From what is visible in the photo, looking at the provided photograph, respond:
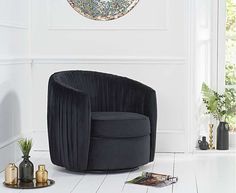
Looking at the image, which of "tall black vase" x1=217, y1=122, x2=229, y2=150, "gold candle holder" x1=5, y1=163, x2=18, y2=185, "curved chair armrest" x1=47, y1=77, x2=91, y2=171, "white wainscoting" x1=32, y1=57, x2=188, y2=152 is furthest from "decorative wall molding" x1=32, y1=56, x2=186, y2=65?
"gold candle holder" x1=5, y1=163, x2=18, y2=185

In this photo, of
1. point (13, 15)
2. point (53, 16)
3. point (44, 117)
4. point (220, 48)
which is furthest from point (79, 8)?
point (220, 48)

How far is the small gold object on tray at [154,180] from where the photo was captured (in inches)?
163

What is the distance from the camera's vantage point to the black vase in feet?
13.4

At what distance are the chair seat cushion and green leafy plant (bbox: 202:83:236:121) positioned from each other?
114 cm

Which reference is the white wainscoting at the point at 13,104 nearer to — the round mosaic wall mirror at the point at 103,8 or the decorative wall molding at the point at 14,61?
the decorative wall molding at the point at 14,61

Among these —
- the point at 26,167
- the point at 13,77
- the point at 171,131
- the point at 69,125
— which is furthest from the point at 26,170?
the point at 171,131

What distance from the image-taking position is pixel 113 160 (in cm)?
442

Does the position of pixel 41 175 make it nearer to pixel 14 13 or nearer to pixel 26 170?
pixel 26 170

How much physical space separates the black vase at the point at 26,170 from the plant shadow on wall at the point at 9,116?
0.58 meters

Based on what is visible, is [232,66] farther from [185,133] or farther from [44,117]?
[44,117]

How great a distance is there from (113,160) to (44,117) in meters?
1.28

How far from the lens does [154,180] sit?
423cm

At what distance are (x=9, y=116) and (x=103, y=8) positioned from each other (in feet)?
Answer: 4.53

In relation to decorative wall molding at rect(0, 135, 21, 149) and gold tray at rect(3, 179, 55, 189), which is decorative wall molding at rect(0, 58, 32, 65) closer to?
decorative wall molding at rect(0, 135, 21, 149)
